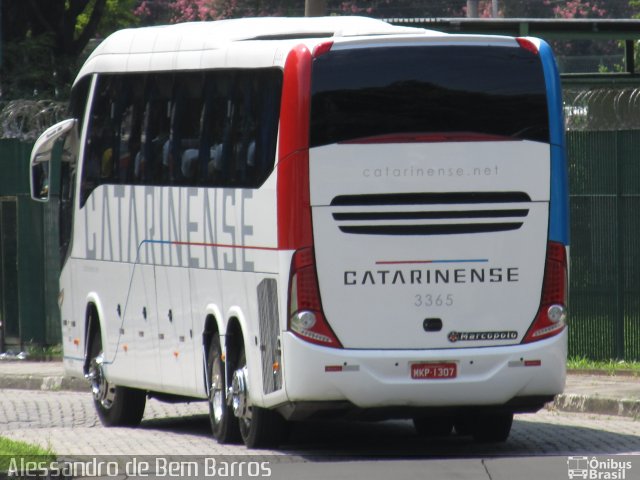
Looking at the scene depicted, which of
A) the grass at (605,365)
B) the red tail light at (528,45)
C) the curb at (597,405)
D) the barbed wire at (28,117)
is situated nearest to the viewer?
the red tail light at (528,45)

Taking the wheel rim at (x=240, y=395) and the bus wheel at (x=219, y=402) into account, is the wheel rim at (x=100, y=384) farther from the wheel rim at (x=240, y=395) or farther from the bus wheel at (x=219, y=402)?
the wheel rim at (x=240, y=395)

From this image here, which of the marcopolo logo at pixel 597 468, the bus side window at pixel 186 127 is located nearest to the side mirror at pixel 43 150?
the bus side window at pixel 186 127

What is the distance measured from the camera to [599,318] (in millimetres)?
18422

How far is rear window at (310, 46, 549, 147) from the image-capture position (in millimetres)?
12008

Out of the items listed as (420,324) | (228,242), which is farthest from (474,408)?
(228,242)

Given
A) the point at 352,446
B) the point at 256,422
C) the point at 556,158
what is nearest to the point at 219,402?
the point at 256,422

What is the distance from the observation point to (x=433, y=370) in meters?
12.0

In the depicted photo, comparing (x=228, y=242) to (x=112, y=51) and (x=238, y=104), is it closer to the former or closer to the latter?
(x=238, y=104)

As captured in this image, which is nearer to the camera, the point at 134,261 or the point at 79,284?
the point at 134,261

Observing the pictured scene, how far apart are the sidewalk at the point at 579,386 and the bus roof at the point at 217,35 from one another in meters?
3.85

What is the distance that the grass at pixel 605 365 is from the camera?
17.5 m

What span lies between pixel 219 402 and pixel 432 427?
179 centimetres

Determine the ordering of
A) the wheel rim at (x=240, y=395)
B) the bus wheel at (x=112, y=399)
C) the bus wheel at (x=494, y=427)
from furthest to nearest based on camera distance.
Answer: the bus wheel at (x=112, y=399) < the bus wheel at (x=494, y=427) < the wheel rim at (x=240, y=395)

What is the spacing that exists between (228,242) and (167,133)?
155 cm
